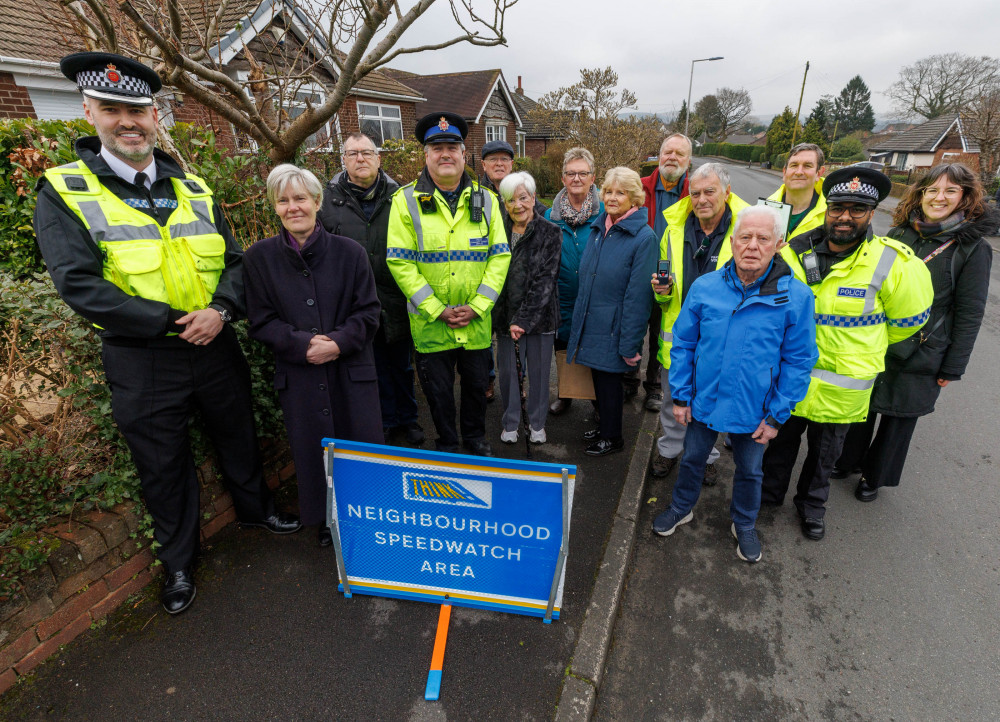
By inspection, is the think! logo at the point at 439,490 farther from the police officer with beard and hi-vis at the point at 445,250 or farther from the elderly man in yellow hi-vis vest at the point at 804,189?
the elderly man in yellow hi-vis vest at the point at 804,189

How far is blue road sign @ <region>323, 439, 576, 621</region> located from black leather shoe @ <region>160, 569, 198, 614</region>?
797 millimetres

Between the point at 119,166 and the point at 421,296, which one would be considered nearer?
the point at 119,166

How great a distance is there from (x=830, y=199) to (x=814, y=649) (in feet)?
7.76

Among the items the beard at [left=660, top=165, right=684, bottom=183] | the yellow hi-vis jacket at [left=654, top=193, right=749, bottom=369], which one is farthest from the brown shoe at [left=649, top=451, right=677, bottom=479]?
the beard at [left=660, top=165, right=684, bottom=183]

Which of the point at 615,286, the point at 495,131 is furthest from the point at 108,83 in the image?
the point at 495,131

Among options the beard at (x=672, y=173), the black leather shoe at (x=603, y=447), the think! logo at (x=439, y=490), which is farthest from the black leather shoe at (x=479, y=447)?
the beard at (x=672, y=173)

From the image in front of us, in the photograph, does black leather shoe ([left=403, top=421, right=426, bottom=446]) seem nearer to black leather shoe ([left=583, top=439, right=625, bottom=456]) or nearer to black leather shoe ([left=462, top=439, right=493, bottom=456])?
black leather shoe ([left=462, top=439, right=493, bottom=456])

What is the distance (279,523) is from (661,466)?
2727 millimetres

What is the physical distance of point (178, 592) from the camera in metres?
2.67

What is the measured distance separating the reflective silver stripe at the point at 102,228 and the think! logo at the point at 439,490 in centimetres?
166

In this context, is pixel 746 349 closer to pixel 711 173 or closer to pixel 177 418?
pixel 711 173

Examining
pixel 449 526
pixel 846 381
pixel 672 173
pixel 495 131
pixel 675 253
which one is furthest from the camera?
pixel 495 131

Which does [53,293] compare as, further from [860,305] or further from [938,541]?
[938,541]

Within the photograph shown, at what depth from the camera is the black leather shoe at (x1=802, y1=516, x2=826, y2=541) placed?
329cm
